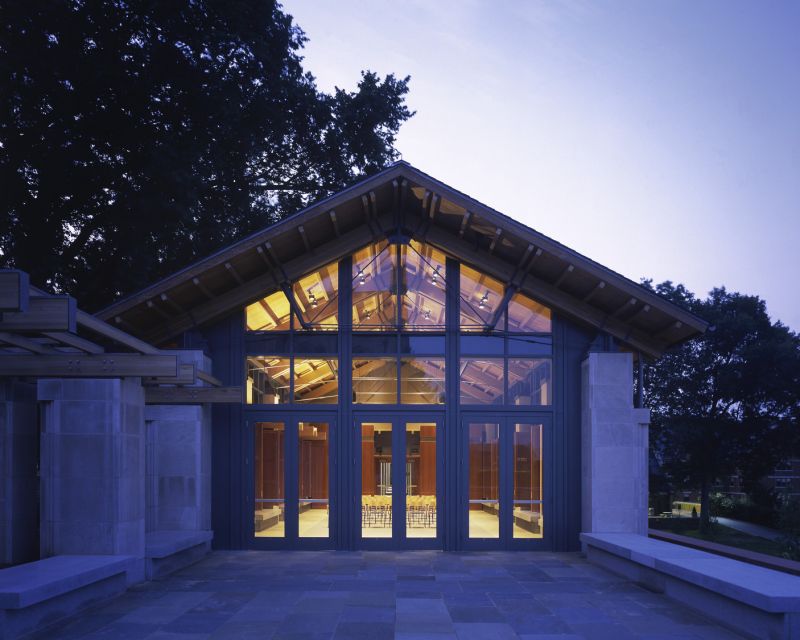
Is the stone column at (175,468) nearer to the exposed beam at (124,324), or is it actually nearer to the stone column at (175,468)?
the stone column at (175,468)

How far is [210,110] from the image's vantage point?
21.1 meters

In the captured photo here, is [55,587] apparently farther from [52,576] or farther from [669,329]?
[669,329]

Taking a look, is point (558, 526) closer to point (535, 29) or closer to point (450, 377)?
point (450, 377)

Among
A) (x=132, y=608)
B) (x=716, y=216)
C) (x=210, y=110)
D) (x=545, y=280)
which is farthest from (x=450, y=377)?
(x=716, y=216)

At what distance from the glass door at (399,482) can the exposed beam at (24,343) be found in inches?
238

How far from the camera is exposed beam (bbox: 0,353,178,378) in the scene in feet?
34.7

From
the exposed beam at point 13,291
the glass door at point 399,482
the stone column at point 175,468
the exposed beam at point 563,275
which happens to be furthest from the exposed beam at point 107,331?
the exposed beam at point 563,275

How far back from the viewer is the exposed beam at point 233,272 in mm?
13664

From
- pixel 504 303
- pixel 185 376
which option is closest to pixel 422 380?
pixel 504 303

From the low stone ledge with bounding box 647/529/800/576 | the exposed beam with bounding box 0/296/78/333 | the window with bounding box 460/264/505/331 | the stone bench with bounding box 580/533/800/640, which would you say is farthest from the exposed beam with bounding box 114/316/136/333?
the low stone ledge with bounding box 647/529/800/576

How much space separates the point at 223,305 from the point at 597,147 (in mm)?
135686

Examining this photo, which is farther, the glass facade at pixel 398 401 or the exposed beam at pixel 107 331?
the glass facade at pixel 398 401

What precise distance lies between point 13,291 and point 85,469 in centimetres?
409

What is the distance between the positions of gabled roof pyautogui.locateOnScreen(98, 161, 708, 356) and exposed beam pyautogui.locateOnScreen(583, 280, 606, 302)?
2 centimetres
